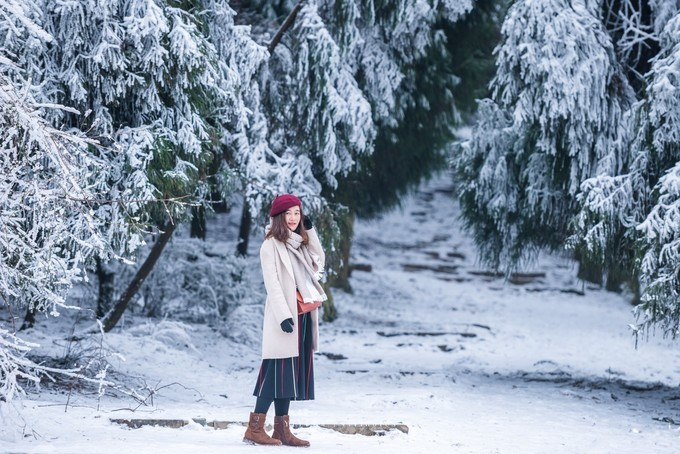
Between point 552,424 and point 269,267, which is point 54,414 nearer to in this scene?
point 269,267

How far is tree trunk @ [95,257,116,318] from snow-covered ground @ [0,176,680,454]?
349mm

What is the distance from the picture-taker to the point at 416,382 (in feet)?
28.9

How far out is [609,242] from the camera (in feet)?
25.4

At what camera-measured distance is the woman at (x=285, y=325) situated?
17.6 ft

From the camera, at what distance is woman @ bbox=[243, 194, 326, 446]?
537 cm

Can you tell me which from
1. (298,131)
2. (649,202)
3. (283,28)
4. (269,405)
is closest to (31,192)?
(269,405)

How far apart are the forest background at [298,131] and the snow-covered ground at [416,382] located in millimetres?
451

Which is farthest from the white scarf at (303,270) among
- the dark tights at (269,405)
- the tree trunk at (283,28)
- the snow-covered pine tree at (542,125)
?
the tree trunk at (283,28)

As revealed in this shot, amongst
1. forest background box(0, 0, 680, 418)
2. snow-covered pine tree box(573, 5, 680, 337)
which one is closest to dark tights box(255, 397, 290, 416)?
forest background box(0, 0, 680, 418)

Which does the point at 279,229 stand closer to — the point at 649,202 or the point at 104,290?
the point at 649,202

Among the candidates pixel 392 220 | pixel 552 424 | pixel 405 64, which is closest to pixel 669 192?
pixel 552 424

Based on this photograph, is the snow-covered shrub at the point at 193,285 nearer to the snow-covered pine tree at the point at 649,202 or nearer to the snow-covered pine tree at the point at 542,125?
the snow-covered pine tree at the point at 542,125

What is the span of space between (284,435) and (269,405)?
0.70 ft

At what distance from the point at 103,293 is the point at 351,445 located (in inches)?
228
